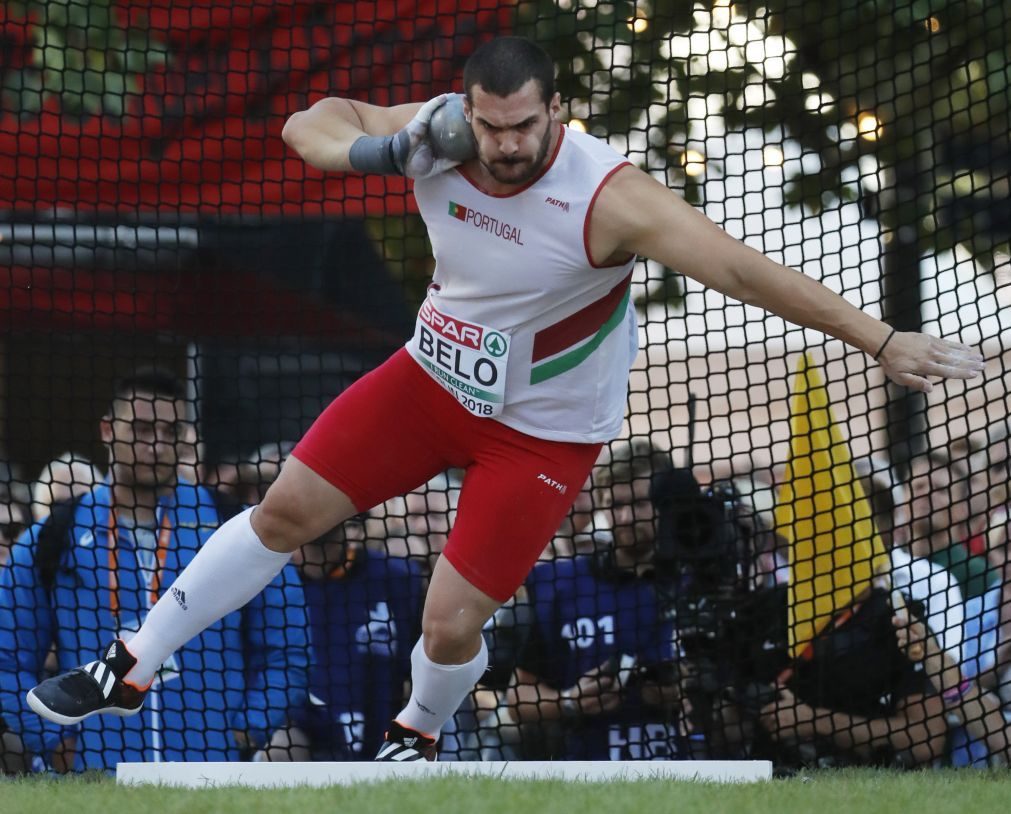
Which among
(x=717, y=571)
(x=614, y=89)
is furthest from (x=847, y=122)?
(x=717, y=571)

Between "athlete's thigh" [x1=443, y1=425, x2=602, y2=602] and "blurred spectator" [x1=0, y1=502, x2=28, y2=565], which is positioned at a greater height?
"athlete's thigh" [x1=443, y1=425, x2=602, y2=602]

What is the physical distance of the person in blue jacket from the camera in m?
Result: 5.34

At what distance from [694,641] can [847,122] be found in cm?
271

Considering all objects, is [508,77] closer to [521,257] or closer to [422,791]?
[521,257]

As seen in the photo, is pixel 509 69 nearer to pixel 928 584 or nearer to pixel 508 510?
pixel 508 510

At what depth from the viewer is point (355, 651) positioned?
555 cm

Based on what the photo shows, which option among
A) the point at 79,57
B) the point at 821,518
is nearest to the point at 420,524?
the point at 821,518

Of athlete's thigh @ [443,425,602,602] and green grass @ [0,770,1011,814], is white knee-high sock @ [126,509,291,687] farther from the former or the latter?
athlete's thigh @ [443,425,602,602]

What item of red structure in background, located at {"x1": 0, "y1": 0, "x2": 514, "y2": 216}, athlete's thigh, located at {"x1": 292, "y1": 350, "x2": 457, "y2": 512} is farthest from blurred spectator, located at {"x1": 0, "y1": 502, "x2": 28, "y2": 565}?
athlete's thigh, located at {"x1": 292, "y1": 350, "x2": 457, "y2": 512}

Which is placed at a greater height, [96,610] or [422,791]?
[422,791]

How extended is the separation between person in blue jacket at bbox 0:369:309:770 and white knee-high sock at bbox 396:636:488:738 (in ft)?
4.50

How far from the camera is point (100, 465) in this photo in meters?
6.67

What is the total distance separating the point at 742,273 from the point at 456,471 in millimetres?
3921

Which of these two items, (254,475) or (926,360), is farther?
(254,475)
